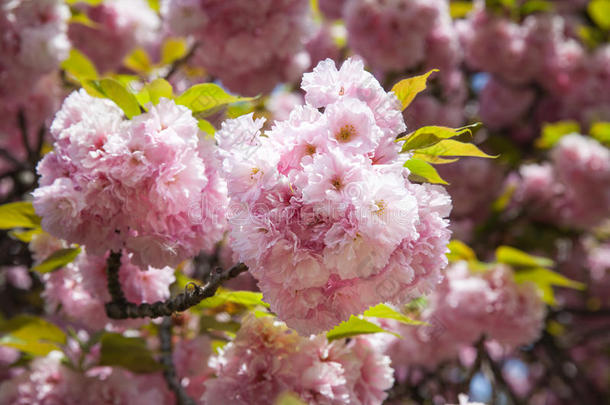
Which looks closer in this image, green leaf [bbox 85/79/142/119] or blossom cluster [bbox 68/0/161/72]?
green leaf [bbox 85/79/142/119]

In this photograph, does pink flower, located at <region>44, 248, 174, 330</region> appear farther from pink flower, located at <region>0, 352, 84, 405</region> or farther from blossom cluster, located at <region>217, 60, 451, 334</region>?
blossom cluster, located at <region>217, 60, 451, 334</region>

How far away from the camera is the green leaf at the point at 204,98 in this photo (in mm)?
1108

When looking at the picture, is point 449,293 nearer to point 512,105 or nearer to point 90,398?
point 90,398

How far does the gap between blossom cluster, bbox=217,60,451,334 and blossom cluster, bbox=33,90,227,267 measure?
0.62 feet

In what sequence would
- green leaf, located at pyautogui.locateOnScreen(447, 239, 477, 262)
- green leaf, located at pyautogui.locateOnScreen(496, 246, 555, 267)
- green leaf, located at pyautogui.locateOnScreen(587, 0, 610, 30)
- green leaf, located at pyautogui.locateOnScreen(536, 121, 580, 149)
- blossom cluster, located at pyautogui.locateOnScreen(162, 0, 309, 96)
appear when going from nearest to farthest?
green leaf, located at pyautogui.locateOnScreen(447, 239, 477, 262) → blossom cluster, located at pyautogui.locateOnScreen(162, 0, 309, 96) → green leaf, located at pyautogui.locateOnScreen(496, 246, 555, 267) → green leaf, located at pyautogui.locateOnScreen(536, 121, 580, 149) → green leaf, located at pyautogui.locateOnScreen(587, 0, 610, 30)

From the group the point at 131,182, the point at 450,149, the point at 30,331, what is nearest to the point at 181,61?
the point at 30,331

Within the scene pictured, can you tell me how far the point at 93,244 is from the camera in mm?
1082

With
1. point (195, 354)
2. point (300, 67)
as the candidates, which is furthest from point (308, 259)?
point (300, 67)

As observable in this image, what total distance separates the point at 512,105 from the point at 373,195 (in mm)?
3230

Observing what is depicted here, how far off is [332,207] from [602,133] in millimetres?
2741

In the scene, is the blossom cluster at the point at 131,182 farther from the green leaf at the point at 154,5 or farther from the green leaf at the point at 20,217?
the green leaf at the point at 154,5

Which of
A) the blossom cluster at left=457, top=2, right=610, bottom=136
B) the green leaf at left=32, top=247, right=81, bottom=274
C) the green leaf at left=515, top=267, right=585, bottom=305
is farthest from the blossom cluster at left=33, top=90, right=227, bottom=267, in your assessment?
the blossom cluster at left=457, top=2, right=610, bottom=136

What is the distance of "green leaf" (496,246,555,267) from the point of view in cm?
209

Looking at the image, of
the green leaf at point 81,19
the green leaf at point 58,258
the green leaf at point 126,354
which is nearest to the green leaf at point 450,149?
the green leaf at point 58,258
